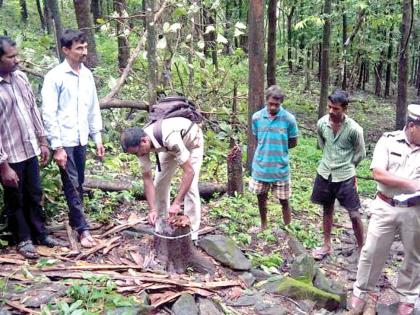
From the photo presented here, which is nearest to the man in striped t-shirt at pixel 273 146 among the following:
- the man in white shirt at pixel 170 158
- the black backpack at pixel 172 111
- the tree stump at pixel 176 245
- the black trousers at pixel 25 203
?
the man in white shirt at pixel 170 158

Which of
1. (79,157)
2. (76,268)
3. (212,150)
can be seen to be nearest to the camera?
(76,268)

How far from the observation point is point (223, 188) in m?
7.96

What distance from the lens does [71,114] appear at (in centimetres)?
501

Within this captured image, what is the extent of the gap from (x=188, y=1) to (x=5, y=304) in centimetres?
645

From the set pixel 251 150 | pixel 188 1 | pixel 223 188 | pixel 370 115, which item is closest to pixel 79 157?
pixel 223 188

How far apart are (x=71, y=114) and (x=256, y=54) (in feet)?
12.3

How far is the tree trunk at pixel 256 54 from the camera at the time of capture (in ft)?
25.1

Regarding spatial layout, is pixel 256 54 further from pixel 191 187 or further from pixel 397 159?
pixel 397 159

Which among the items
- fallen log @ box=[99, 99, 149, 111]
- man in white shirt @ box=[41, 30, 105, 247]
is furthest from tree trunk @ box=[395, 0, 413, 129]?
man in white shirt @ box=[41, 30, 105, 247]

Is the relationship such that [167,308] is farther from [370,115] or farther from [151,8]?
[370,115]

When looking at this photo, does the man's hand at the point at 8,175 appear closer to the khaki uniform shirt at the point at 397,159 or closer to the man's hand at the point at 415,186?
the khaki uniform shirt at the point at 397,159

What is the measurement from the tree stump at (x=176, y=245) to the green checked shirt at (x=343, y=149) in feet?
6.26

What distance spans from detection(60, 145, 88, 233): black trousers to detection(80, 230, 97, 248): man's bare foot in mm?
49

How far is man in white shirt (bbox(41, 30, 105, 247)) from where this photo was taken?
4871 mm
